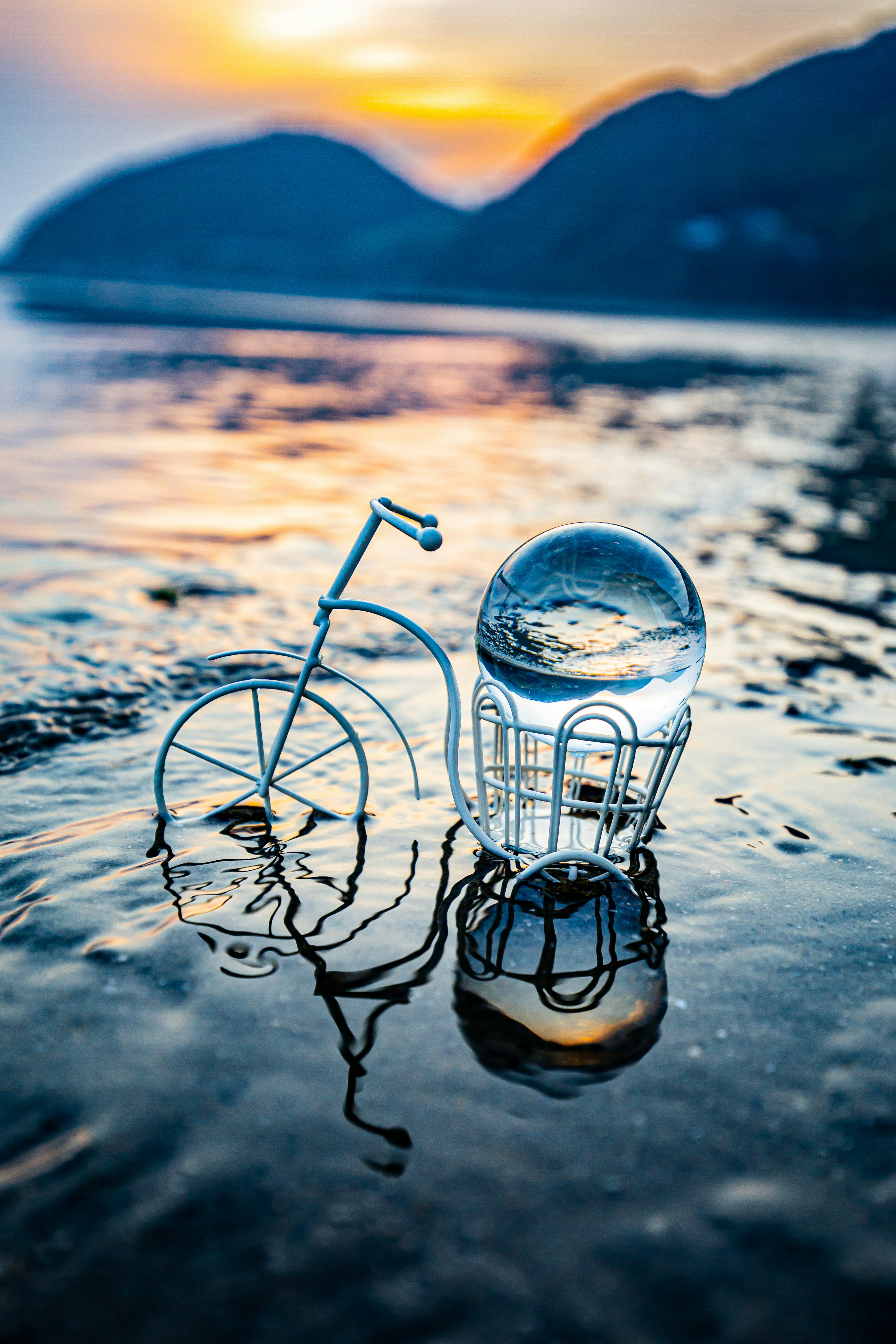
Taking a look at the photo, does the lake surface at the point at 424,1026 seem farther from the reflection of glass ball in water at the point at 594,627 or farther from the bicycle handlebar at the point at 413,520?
the bicycle handlebar at the point at 413,520

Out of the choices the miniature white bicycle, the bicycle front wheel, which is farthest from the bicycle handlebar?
the bicycle front wheel

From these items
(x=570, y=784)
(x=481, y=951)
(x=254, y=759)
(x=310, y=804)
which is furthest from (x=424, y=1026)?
(x=254, y=759)

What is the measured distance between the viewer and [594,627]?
383 centimetres

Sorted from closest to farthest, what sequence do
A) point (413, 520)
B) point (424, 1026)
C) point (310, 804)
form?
point (424, 1026) < point (413, 520) < point (310, 804)

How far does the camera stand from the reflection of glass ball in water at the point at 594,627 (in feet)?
12.6

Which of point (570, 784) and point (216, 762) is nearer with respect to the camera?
point (216, 762)

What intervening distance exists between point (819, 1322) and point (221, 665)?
575 cm

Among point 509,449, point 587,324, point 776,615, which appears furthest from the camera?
point 587,324

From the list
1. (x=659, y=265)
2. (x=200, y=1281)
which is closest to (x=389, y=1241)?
(x=200, y=1281)

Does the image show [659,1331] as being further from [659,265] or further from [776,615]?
[659,265]

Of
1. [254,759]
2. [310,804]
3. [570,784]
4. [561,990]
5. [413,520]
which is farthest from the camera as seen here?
[254,759]

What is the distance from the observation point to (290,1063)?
10.8 feet

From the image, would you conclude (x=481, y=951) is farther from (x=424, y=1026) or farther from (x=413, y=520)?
(x=413, y=520)

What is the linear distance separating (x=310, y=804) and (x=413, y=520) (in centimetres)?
166
